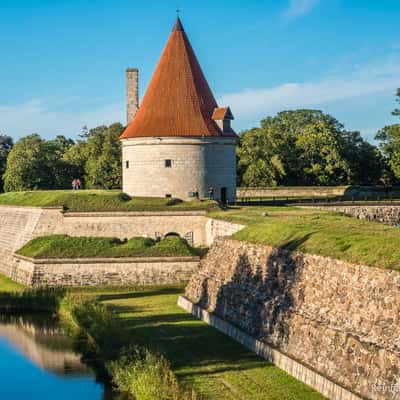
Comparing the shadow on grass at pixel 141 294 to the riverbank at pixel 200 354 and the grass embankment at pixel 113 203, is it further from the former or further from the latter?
the grass embankment at pixel 113 203

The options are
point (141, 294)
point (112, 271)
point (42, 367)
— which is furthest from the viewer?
point (112, 271)

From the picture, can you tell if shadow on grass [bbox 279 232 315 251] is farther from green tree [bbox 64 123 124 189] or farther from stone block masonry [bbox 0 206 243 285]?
green tree [bbox 64 123 124 189]

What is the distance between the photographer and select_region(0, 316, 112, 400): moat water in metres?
19.5

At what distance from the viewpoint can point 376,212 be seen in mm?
43781

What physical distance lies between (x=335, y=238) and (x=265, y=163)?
4366cm

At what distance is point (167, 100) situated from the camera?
133 feet

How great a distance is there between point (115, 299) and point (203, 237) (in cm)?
795

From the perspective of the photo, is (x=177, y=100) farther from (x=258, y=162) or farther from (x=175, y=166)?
(x=258, y=162)

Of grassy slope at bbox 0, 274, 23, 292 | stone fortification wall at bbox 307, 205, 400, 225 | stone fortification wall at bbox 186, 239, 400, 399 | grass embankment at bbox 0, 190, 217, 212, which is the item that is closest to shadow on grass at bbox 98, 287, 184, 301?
grassy slope at bbox 0, 274, 23, 292

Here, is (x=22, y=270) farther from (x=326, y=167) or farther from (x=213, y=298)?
(x=326, y=167)

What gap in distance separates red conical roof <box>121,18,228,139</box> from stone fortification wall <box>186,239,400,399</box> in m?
15.2

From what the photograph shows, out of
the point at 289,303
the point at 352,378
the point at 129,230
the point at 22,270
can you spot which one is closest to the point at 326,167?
the point at 129,230

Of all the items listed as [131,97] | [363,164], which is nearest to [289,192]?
[363,164]

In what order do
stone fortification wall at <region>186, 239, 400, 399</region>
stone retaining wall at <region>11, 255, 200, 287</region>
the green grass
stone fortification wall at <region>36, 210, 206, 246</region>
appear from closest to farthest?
1. stone fortification wall at <region>186, 239, 400, 399</region>
2. the green grass
3. stone retaining wall at <region>11, 255, 200, 287</region>
4. stone fortification wall at <region>36, 210, 206, 246</region>
